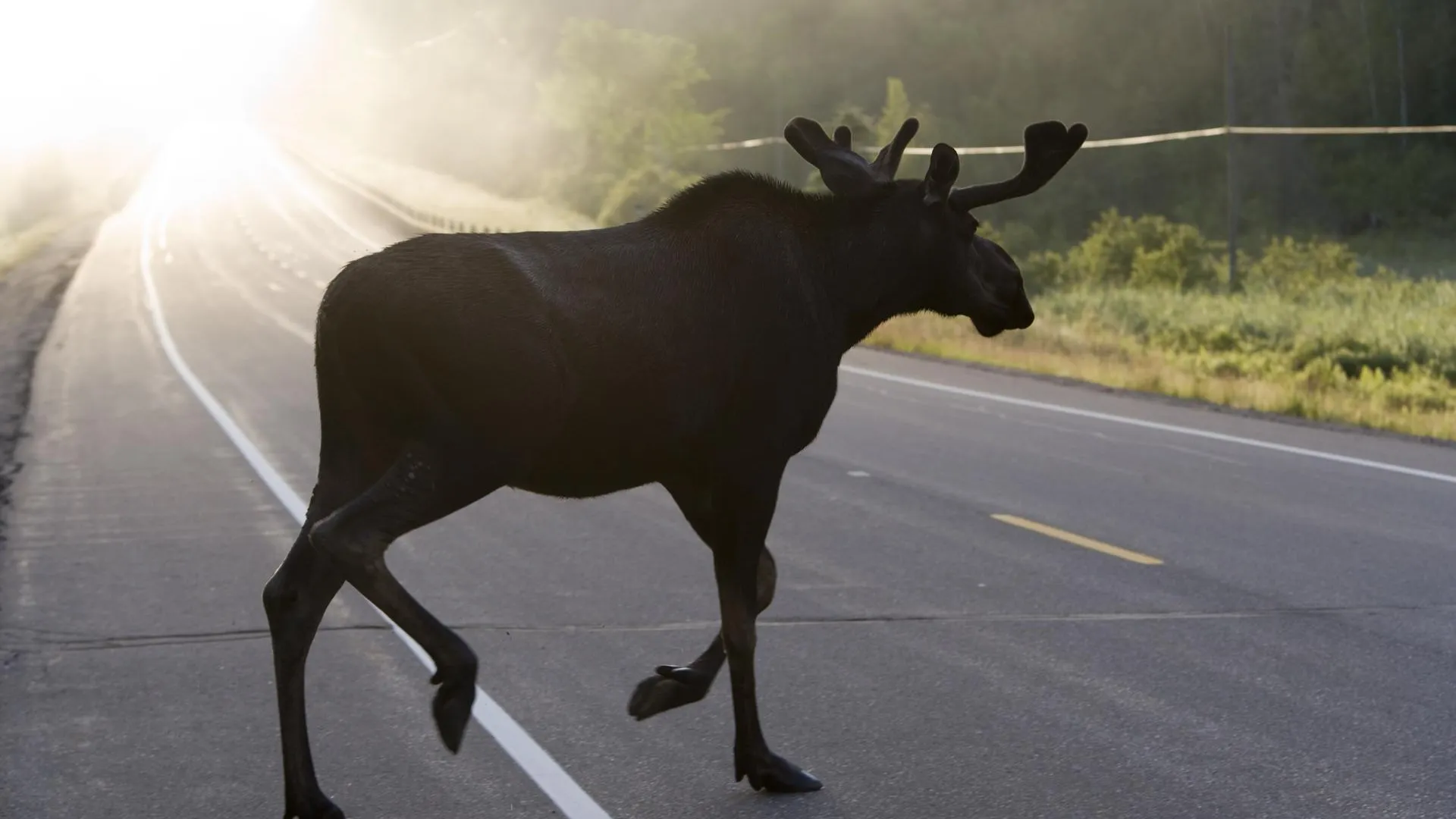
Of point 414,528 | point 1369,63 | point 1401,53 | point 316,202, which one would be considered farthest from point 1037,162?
point 316,202

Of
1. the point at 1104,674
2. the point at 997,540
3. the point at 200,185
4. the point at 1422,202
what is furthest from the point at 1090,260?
the point at 200,185

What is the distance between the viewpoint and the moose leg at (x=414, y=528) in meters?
4.40

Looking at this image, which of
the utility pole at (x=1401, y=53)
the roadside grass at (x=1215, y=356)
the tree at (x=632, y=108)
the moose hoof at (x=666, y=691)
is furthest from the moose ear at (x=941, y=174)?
the utility pole at (x=1401, y=53)

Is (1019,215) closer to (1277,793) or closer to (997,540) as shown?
(997,540)

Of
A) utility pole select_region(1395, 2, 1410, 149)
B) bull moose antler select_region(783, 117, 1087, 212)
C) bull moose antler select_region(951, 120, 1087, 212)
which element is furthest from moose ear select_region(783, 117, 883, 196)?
utility pole select_region(1395, 2, 1410, 149)

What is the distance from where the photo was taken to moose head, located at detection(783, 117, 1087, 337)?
538 centimetres

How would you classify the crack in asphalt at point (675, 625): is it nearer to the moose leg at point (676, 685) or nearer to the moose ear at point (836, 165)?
the moose leg at point (676, 685)

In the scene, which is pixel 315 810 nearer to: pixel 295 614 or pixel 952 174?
pixel 295 614

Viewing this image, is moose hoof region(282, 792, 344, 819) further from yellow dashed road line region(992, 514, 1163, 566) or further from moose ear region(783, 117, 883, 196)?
yellow dashed road line region(992, 514, 1163, 566)

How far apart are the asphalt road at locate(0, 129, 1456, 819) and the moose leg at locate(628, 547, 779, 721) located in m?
0.30

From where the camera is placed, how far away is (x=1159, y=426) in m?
15.8

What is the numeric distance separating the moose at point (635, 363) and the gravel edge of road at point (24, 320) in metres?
6.66

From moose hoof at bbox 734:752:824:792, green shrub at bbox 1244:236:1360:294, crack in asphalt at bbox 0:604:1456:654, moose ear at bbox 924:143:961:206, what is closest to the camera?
moose ear at bbox 924:143:961:206

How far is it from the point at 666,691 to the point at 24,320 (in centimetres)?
2691
